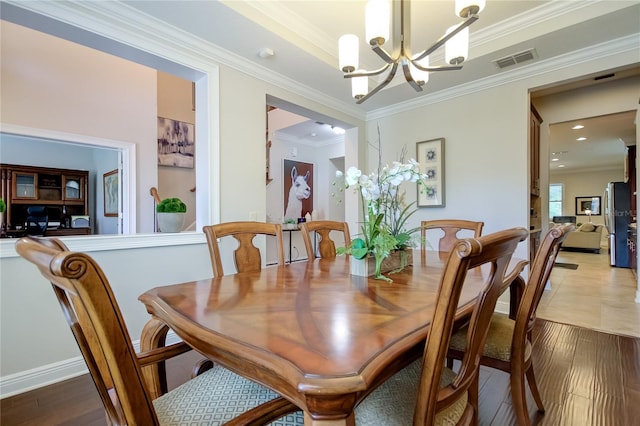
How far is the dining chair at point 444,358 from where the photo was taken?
2.09 feet

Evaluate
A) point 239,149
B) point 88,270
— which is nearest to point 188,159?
point 239,149

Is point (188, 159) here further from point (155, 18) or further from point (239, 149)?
point (155, 18)

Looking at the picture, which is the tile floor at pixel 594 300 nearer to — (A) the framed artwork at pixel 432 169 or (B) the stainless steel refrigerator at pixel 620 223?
(B) the stainless steel refrigerator at pixel 620 223

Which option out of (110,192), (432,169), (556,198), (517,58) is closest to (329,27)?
(517,58)

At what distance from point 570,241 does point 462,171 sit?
6.94 meters

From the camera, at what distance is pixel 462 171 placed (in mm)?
3395

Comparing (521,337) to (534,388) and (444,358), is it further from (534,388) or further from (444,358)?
(444,358)

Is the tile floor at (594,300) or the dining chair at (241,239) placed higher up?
the dining chair at (241,239)

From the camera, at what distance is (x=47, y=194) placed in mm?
5539

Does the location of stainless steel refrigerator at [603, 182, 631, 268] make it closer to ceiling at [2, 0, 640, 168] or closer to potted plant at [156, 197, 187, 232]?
ceiling at [2, 0, 640, 168]

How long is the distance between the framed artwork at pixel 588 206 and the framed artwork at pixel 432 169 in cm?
1071

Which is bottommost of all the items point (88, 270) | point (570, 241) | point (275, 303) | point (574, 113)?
point (570, 241)

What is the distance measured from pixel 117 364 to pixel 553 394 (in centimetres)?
218

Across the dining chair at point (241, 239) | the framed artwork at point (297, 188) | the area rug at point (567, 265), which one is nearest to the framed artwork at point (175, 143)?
the framed artwork at point (297, 188)
